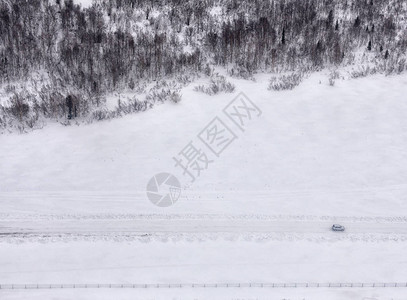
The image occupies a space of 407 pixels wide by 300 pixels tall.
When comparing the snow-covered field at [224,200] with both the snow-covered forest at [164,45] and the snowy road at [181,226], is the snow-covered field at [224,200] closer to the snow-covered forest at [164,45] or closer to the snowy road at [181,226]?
the snowy road at [181,226]

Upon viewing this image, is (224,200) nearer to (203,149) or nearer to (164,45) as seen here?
(203,149)

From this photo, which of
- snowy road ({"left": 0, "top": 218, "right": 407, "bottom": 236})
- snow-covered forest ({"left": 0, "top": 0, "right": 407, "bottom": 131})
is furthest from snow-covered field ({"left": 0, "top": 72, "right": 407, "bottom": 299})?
snow-covered forest ({"left": 0, "top": 0, "right": 407, "bottom": 131})

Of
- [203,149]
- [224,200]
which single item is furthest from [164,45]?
[224,200]

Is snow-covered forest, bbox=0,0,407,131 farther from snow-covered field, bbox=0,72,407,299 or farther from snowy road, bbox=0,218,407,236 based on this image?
snowy road, bbox=0,218,407,236

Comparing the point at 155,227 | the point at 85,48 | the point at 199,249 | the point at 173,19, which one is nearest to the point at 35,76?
the point at 85,48

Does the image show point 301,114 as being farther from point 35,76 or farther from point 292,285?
point 35,76
